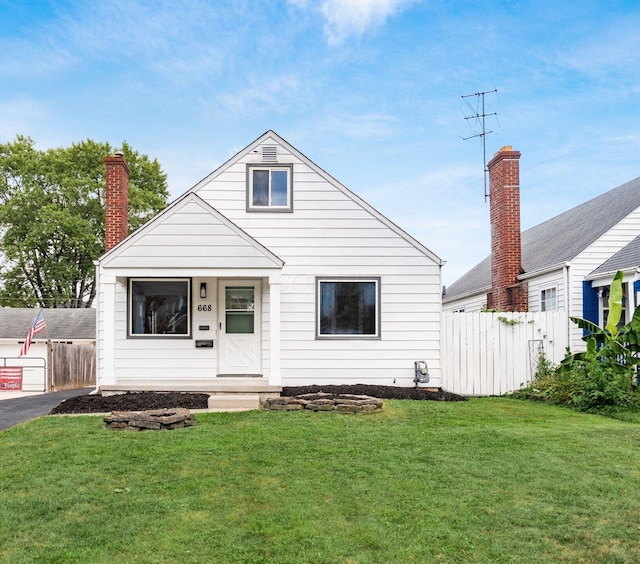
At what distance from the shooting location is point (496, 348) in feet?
40.5

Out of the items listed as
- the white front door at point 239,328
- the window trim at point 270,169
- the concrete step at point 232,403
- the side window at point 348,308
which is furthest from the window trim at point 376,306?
the concrete step at point 232,403

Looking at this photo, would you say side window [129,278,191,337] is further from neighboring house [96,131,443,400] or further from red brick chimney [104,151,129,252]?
red brick chimney [104,151,129,252]

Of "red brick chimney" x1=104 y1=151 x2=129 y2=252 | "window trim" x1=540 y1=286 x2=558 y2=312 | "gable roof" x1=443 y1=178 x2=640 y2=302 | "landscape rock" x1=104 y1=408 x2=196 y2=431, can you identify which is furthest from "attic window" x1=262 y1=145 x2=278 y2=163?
"window trim" x1=540 y1=286 x2=558 y2=312

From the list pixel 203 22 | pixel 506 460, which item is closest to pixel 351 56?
pixel 203 22

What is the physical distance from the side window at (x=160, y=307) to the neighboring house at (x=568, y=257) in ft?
26.4

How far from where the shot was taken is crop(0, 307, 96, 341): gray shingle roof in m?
27.7

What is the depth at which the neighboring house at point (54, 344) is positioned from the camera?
21.8 meters

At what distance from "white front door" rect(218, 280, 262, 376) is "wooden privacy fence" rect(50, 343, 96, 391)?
475 inches

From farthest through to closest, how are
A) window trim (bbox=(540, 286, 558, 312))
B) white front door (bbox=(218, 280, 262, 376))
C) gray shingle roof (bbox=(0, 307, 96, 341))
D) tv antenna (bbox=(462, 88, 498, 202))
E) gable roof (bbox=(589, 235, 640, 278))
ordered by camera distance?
gray shingle roof (bbox=(0, 307, 96, 341))
tv antenna (bbox=(462, 88, 498, 202))
window trim (bbox=(540, 286, 558, 312))
gable roof (bbox=(589, 235, 640, 278))
white front door (bbox=(218, 280, 262, 376))

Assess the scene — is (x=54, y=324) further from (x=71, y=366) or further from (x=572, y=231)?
(x=572, y=231)

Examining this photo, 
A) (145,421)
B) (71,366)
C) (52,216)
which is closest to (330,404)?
(145,421)

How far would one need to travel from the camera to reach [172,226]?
35.4 feet

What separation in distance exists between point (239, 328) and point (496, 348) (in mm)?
5681

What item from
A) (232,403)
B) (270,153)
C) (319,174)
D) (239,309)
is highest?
(270,153)
